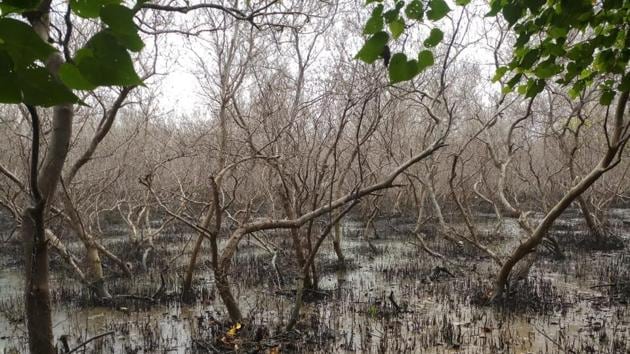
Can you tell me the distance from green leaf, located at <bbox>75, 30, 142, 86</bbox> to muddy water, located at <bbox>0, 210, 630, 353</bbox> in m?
3.86

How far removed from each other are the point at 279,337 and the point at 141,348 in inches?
50.6

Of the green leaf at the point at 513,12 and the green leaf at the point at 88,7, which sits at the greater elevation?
the green leaf at the point at 513,12

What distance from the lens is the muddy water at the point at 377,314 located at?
4.22m

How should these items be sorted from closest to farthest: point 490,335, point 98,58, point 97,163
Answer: point 98,58, point 490,335, point 97,163

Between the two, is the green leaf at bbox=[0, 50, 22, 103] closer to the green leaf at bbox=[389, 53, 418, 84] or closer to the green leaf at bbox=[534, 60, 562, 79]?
the green leaf at bbox=[389, 53, 418, 84]

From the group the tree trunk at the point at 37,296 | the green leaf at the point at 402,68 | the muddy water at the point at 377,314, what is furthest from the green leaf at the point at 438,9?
the muddy water at the point at 377,314

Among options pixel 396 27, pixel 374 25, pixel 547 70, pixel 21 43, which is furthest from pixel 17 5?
pixel 547 70

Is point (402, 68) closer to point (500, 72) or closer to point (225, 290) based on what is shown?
point (500, 72)

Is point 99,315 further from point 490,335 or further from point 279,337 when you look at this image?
point 490,335

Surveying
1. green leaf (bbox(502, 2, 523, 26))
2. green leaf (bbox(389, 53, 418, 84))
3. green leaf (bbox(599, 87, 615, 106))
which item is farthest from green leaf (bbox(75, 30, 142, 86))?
green leaf (bbox(599, 87, 615, 106))

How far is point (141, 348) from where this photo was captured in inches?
168

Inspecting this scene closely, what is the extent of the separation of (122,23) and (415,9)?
0.92m

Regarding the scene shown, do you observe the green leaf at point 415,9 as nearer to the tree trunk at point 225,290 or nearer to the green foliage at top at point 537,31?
the green foliage at top at point 537,31

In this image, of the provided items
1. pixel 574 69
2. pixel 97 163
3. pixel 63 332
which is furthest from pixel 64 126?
pixel 97 163
